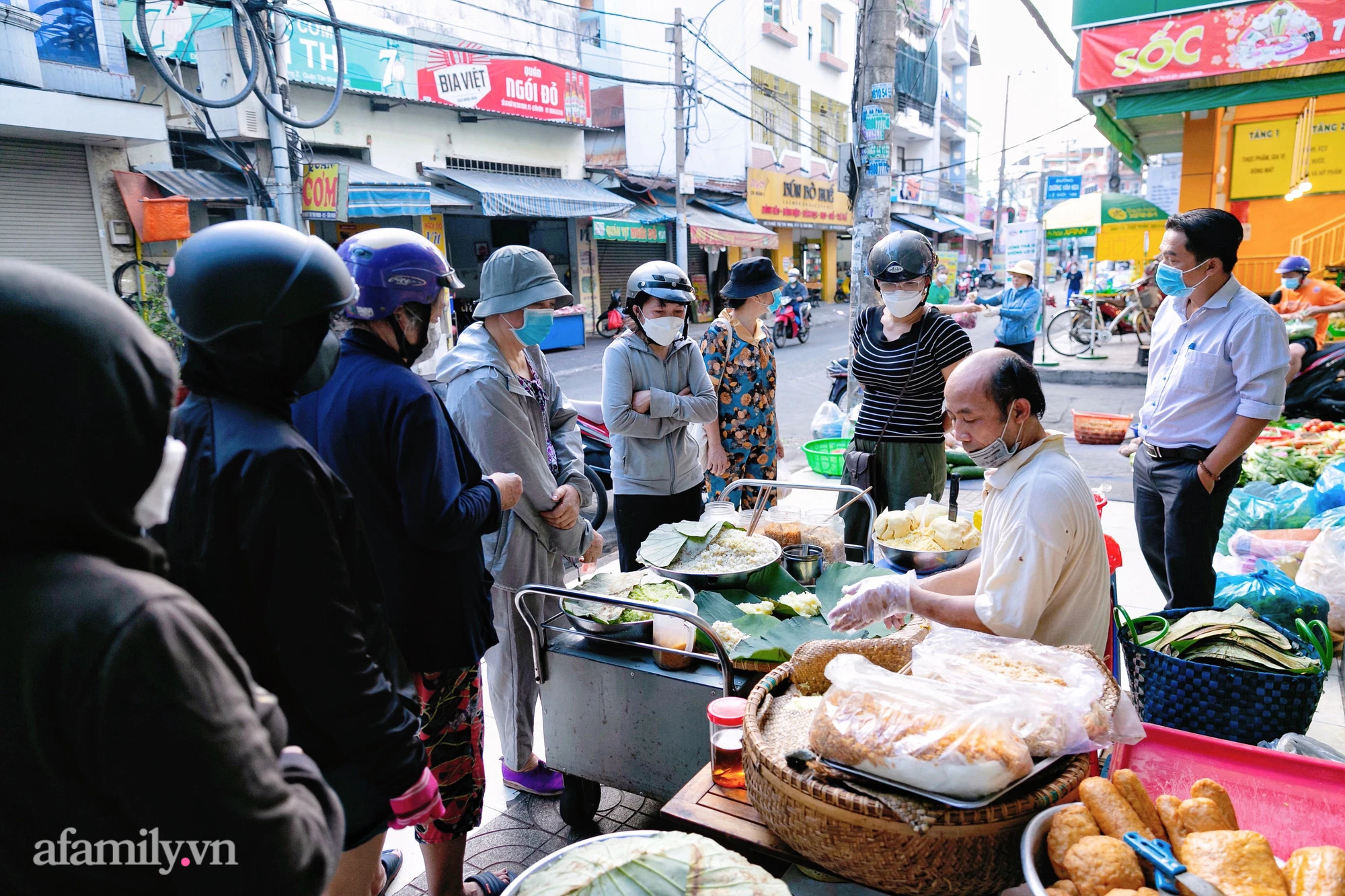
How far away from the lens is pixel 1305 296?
8242mm

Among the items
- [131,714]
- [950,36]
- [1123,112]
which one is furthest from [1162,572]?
[950,36]

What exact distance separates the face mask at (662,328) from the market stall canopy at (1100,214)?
452 inches

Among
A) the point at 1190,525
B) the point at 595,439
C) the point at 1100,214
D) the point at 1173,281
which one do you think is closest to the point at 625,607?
the point at 1190,525

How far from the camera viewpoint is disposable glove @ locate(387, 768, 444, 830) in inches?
58.2

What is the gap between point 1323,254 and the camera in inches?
399

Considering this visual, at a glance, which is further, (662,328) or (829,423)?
(829,423)

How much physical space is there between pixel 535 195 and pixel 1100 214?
34.4 ft

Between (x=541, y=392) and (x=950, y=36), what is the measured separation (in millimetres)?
43814

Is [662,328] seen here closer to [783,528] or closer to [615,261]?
[783,528]

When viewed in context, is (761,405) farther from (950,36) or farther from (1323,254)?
(950,36)

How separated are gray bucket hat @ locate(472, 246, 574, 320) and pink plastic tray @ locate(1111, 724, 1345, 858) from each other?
201 centimetres

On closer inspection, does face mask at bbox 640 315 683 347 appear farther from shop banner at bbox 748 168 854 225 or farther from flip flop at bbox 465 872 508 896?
shop banner at bbox 748 168 854 225

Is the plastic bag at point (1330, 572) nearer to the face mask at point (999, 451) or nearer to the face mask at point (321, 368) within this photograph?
the face mask at point (999, 451)

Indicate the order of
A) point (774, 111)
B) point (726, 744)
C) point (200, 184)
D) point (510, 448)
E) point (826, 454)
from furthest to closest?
point (774, 111), point (200, 184), point (826, 454), point (510, 448), point (726, 744)
